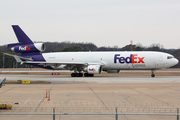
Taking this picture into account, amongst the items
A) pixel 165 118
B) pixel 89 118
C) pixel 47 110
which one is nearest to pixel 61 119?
pixel 89 118

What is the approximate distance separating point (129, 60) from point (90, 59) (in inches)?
283

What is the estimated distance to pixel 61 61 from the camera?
46469mm

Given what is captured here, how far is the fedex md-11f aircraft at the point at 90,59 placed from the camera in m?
42.1

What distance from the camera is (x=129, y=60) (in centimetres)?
4231

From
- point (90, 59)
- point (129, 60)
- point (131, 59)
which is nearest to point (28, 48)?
point (90, 59)

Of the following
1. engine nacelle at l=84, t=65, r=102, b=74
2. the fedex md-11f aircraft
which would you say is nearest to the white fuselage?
the fedex md-11f aircraft

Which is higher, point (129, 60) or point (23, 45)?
point (23, 45)

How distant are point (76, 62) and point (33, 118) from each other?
113 ft

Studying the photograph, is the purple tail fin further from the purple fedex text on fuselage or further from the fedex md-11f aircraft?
the purple fedex text on fuselage

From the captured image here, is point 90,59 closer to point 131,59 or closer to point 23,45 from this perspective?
point 131,59

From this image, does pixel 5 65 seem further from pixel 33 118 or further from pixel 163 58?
pixel 33 118

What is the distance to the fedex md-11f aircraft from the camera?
42.1 metres

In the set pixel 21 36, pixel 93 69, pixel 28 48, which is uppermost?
pixel 21 36

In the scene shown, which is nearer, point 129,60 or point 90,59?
point 129,60
